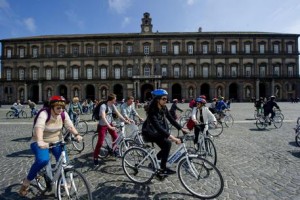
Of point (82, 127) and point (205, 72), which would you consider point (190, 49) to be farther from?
point (82, 127)

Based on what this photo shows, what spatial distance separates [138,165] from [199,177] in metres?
1.28

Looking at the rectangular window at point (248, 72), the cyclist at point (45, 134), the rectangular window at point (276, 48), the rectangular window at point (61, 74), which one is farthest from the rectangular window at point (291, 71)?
the cyclist at point (45, 134)

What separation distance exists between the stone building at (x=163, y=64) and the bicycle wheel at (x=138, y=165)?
46.6m

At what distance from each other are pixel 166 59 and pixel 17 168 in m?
48.5

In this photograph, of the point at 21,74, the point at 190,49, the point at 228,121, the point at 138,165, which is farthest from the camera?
the point at 21,74

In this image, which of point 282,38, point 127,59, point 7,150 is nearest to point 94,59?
point 127,59

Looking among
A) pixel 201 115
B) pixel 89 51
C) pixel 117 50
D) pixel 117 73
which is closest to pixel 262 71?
pixel 117 73

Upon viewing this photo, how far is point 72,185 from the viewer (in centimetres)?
323

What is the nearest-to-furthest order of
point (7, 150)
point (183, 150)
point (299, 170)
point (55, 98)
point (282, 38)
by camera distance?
A: point (55, 98), point (183, 150), point (299, 170), point (7, 150), point (282, 38)

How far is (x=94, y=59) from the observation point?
174ft

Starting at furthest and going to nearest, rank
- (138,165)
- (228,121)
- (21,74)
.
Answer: (21,74) → (228,121) → (138,165)

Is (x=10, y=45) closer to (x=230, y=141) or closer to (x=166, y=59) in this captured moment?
(x=166, y=59)

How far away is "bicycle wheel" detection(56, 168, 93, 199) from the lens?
3.12m

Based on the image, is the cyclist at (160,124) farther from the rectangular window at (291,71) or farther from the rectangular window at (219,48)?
the rectangular window at (291,71)
